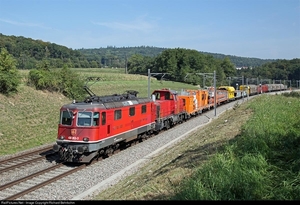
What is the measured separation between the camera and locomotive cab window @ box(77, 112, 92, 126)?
17.0 meters

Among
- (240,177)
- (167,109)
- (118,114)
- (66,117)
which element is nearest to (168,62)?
(167,109)

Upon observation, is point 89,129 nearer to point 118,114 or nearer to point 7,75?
point 118,114

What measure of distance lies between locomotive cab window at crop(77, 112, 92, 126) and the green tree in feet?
53.0

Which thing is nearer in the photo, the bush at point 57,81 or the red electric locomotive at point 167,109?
the red electric locomotive at point 167,109

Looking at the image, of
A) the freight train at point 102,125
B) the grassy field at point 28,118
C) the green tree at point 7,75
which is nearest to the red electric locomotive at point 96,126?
the freight train at point 102,125

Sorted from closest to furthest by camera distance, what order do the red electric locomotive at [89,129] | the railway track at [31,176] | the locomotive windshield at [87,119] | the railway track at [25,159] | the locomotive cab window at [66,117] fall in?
the railway track at [31,176]
the railway track at [25,159]
the red electric locomotive at [89,129]
the locomotive windshield at [87,119]
the locomotive cab window at [66,117]

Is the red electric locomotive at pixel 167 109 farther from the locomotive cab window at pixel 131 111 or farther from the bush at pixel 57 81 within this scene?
the bush at pixel 57 81

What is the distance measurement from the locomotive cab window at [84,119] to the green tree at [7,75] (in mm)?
16143

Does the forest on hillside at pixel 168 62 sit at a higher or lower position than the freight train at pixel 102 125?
higher

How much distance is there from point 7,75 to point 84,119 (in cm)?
1704

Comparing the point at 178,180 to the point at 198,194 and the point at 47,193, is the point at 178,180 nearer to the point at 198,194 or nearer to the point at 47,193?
the point at 198,194

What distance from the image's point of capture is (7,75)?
3064cm

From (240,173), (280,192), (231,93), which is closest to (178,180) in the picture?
(240,173)

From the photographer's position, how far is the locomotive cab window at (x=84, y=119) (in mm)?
17047
